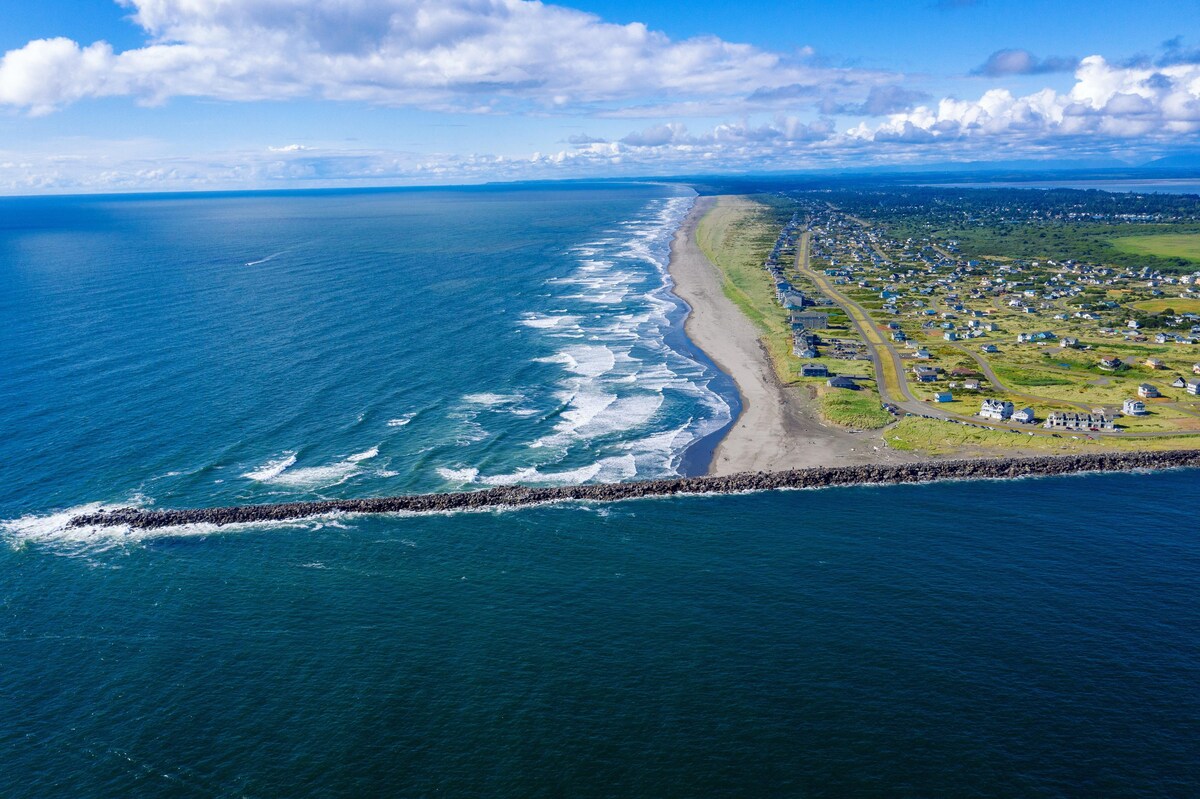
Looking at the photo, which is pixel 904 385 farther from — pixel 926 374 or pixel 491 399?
pixel 491 399

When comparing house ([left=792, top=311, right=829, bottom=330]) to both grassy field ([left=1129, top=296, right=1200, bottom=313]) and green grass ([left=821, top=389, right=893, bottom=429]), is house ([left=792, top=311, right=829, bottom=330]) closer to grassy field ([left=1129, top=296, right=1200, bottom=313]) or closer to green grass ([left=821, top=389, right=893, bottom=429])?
green grass ([left=821, top=389, right=893, bottom=429])

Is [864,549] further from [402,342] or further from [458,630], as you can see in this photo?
[402,342]

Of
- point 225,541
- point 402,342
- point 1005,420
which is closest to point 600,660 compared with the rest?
point 225,541

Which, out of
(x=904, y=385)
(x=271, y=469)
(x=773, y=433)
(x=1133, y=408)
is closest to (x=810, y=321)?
(x=904, y=385)

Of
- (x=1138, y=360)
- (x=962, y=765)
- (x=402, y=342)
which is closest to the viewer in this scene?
(x=962, y=765)

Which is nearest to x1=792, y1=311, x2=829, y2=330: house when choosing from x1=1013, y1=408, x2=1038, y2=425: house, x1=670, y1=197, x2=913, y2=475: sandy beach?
x1=670, y1=197, x2=913, y2=475: sandy beach
